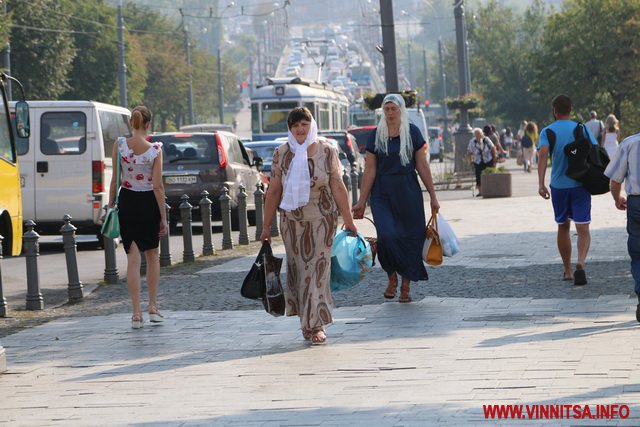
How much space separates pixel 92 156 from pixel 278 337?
10164 mm

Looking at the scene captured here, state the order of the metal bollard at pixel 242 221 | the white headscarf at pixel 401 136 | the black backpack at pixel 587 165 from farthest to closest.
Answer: the metal bollard at pixel 242 221 → the black backpack at pixel 587 165 → the white headscarf at pixel 401 136

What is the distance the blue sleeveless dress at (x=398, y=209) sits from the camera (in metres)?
11.4

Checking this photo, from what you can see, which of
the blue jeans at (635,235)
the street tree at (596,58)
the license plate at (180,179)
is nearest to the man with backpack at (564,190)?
the blue jeans at (635,235)

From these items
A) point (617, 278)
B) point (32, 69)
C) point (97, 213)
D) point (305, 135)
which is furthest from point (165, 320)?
point (32, 69)

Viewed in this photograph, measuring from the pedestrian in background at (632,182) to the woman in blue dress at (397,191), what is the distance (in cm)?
191

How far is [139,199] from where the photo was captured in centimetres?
1077

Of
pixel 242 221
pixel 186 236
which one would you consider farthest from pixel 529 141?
pixel 186 236

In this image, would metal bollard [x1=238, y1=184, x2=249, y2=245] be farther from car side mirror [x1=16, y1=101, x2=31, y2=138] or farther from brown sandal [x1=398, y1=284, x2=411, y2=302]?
brown sandal [x1=398, y1=284, x2=411, y2=302]

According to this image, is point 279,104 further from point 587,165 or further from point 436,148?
point 587,165

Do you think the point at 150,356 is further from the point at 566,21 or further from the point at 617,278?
the point at 566,21

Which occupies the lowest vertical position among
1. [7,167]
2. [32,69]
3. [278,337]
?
[278,337]

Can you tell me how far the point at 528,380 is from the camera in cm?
761

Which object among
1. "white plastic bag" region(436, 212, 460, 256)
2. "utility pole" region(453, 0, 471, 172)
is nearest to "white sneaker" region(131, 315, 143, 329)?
"white plastic bag" region(436, 212, 460, 256)

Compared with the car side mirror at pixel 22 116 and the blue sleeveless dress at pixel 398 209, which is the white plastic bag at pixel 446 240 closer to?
the blue sleeveless dress at pixel 398 209
